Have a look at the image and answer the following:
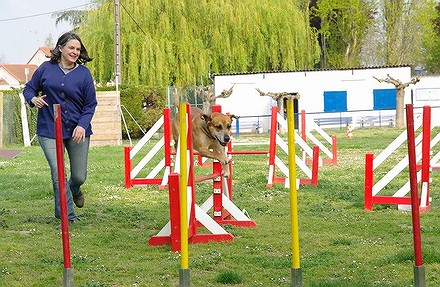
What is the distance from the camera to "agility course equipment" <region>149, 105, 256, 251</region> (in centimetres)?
773

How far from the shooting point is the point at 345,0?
208ft

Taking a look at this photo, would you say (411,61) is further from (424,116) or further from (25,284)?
(25,284)

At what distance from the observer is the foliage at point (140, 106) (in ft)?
123

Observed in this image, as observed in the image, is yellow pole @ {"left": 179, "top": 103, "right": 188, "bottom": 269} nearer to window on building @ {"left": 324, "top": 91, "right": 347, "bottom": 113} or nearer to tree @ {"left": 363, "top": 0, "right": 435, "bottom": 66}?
window on building @ {"left": 324, "top": 91, "right": 347, "bottom": 113}

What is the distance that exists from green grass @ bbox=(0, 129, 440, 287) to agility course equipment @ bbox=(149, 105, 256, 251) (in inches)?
5.9

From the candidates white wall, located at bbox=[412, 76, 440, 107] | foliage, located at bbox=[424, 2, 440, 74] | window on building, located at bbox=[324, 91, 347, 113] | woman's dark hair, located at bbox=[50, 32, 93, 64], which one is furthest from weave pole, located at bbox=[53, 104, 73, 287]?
foliage, located at bbox=[424, 2, 440, 74]

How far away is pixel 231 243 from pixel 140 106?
1177 inches

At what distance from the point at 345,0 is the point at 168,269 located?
58.1 metres

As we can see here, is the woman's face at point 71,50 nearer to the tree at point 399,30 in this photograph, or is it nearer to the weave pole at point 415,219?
the weave pole at point 415,219

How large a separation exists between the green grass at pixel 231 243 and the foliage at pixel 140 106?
23.1m

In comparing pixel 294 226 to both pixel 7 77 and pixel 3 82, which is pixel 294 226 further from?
pixel 7 77

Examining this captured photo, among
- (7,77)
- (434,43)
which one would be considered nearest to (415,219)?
(434,43)

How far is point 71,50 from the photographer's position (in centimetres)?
891

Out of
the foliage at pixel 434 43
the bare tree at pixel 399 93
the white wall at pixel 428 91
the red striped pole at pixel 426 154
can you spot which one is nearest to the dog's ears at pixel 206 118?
the red striped pole at pixel 426 154
